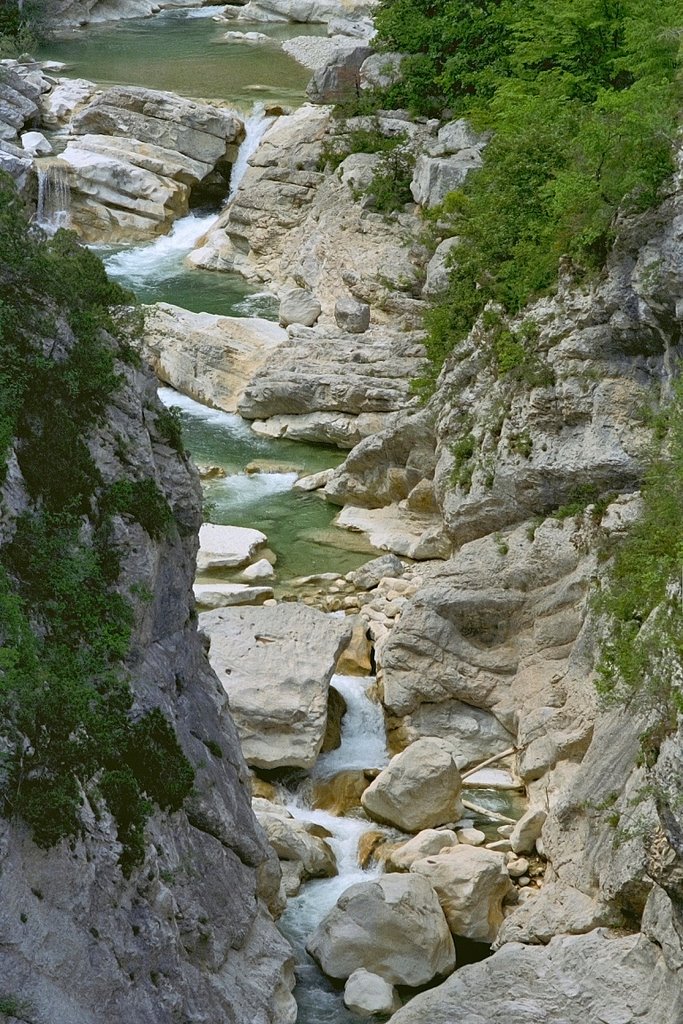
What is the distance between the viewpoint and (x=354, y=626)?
20.5 metres

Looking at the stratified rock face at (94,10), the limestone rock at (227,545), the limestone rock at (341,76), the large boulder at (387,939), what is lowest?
the large boulder at (387,939)

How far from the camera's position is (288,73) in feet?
146

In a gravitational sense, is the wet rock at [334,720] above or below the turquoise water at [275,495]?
below

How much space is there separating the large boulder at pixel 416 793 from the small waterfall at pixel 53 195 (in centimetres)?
2351

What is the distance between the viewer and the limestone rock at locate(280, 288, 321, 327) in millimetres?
31078

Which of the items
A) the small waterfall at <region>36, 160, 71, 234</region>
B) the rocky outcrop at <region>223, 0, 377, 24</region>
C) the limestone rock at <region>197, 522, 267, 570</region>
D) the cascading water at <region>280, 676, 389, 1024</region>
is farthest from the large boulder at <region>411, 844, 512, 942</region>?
the rocky outcrop at <region>223, 0, 377, 24</region>

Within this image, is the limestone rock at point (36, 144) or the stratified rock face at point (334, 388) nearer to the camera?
the stratified rock face at point (334, 388)

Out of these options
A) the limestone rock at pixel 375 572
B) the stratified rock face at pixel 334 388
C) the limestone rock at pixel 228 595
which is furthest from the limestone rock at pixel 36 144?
the limestone rock at pixel 375 572

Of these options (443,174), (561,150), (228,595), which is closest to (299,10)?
(443,174)

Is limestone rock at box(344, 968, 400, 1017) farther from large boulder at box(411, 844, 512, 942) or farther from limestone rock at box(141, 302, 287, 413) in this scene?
limestone rock at box(141, 302, 287, 413)

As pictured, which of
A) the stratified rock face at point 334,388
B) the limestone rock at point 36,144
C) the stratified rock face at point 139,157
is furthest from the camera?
the limestone rock at point 36,144

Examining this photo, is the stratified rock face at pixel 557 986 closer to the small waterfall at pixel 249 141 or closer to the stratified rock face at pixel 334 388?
the stratified rock face at pixel 334 388

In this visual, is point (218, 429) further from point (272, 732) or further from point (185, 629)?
point (185, 629)

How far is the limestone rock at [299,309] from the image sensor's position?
102 feet
